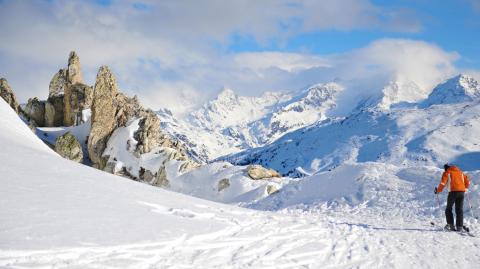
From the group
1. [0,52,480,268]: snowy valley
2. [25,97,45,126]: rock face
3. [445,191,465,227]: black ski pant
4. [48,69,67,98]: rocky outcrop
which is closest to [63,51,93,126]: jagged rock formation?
[48,69,67,98]: rocky outcrop

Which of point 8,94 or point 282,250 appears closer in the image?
point 282,250

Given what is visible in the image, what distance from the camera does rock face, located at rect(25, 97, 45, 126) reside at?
72306mm

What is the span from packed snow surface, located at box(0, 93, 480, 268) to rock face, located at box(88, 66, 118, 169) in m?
34.8

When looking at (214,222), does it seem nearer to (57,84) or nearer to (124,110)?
(124,110)

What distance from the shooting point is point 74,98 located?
233 feet

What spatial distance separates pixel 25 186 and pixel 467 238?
52.9ft

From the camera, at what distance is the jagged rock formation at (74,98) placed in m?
69.9

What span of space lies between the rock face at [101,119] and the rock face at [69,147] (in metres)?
1.99

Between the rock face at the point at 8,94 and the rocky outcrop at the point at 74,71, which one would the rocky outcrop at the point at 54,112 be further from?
the rock face at the point at 8,94

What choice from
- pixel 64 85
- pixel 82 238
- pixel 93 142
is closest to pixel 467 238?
pixel 82 238

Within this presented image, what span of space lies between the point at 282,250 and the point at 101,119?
168 ft

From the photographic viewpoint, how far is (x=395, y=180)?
30016 mm

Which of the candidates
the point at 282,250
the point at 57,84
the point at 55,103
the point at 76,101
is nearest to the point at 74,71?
the point at 57,84

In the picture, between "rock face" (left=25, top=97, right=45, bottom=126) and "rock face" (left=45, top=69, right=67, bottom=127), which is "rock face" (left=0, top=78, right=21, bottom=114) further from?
"rock face" (left=45, top=69, right=67, bottom=127)
